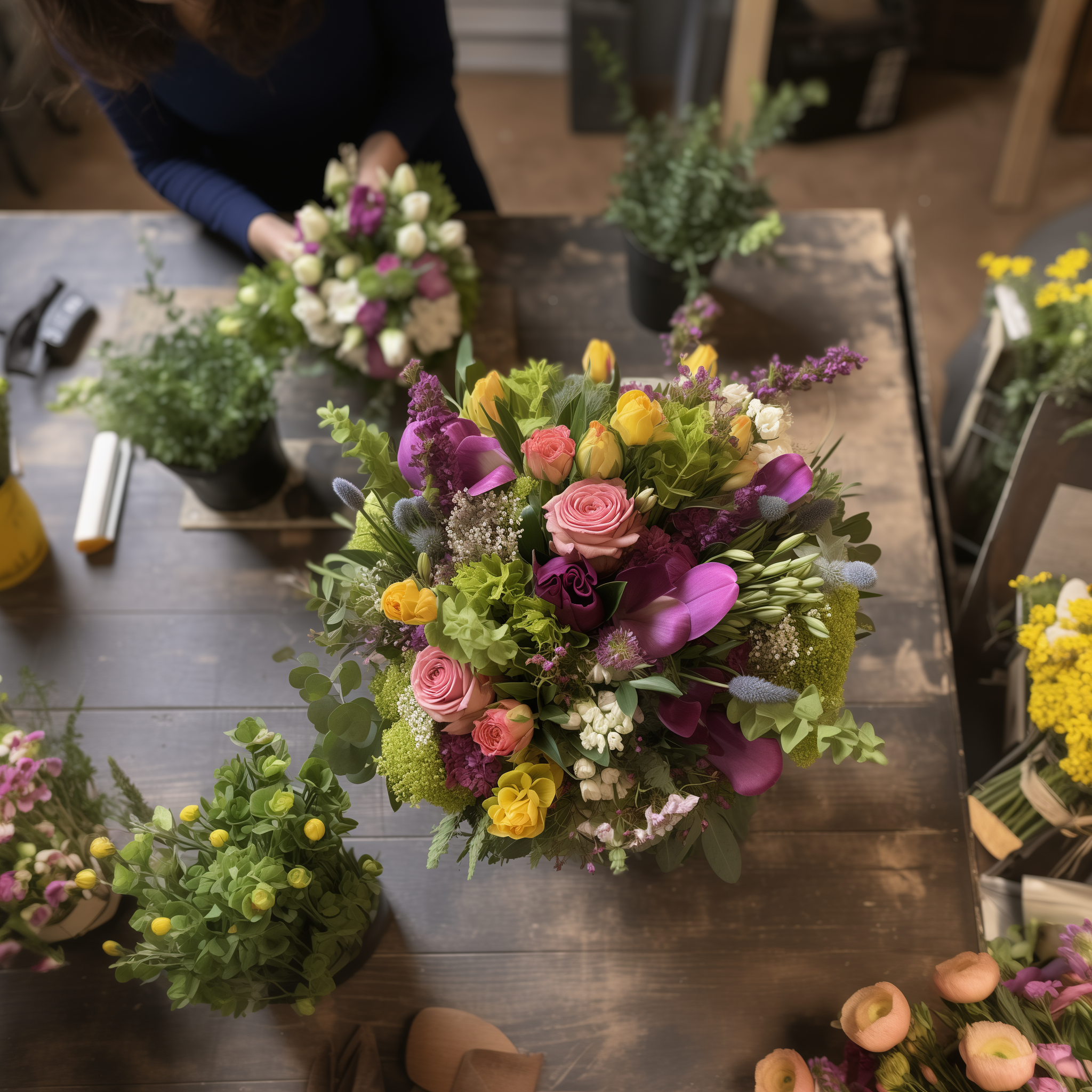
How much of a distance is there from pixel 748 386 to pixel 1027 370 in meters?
0.83

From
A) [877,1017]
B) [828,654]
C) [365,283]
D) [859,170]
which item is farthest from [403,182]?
[859,170]

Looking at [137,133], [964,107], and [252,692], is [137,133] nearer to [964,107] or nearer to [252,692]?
[252,692]

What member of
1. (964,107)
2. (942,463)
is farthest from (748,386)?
Result: (964,107)

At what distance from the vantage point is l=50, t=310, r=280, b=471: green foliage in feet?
3.58

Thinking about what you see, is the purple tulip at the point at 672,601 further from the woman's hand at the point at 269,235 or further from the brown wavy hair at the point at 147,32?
the brown wavy hair at the point at 147,32

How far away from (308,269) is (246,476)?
0.30 meters

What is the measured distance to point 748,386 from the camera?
2.83 feet

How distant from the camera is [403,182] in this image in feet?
3.83

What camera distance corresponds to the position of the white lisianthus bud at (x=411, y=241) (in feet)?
3.69

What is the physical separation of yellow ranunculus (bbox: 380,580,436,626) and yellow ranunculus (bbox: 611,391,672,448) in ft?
0.71

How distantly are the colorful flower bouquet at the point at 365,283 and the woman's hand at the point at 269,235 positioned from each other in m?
0.13

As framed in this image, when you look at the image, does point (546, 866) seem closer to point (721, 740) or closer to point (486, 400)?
point (721, 740)

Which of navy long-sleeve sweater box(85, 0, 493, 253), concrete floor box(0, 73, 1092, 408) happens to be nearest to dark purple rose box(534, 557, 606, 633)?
navy long-sleeve sweater box(85, 0, 493, 253)

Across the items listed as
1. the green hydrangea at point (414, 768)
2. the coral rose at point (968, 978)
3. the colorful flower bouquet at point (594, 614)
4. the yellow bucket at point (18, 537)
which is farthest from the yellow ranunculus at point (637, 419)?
the yellow bucket at point (18, 537)
